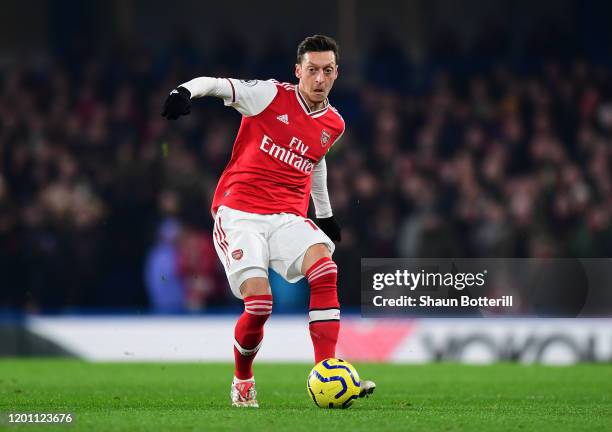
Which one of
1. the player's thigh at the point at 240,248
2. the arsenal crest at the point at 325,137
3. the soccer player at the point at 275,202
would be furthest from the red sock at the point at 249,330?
the arsenal crest at the point at 325,137

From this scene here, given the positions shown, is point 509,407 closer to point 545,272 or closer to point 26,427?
point 26,427

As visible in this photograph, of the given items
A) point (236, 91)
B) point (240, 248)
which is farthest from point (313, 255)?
point (236, 91)

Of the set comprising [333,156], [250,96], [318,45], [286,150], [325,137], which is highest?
[333,156]

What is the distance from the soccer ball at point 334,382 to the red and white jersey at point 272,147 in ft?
3.83

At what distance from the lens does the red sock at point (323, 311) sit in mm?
7668

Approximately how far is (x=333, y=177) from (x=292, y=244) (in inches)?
323

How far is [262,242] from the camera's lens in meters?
7.90

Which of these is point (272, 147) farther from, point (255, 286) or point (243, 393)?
point (243, 393)

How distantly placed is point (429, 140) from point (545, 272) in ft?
12.5

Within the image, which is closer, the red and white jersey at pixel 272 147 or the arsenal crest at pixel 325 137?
the red and white jersey at pixel 272 147

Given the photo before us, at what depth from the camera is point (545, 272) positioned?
45.5ft

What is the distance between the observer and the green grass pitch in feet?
21.8

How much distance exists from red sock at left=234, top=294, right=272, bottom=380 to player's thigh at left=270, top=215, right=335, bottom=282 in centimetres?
25

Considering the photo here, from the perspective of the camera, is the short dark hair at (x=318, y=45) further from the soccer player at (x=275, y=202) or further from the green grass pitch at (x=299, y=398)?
the green grass pitch at (x=299, y=398)
